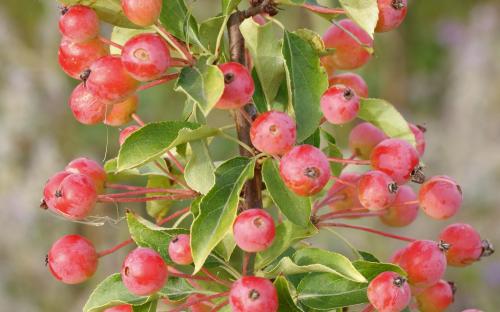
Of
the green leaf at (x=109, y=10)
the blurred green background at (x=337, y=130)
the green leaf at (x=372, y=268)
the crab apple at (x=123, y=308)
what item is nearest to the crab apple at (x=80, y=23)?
the green leaf at (x=109, y=10)

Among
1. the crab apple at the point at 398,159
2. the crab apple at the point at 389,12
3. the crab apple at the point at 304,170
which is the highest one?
the crab apple at the point at 389,12

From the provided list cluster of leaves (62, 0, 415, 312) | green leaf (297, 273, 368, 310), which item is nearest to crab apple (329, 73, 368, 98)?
cluster of leaves (62, 0, 415, 312)

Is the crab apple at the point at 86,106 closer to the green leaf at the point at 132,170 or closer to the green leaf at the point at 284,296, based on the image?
the green leaf at the point at 132,170

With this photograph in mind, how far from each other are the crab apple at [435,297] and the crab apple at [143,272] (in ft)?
1.44

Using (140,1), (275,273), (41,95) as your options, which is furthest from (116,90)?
(41,95)

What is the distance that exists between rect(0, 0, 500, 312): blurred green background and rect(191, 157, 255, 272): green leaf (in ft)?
5.35

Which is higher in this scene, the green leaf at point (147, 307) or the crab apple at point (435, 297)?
the green leaf at point (147, 307)

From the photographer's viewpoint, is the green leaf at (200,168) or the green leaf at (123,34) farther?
the green leaf at (123,34)

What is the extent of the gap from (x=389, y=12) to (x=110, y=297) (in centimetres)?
60

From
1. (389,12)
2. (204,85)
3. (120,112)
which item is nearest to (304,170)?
(204,85)

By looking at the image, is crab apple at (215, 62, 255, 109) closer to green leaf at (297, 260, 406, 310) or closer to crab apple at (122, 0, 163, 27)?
crab apple at (122, 0, 163, 27)

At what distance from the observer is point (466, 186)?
17.7ft

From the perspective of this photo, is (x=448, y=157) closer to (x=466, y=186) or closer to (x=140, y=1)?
(x=466, y=186)

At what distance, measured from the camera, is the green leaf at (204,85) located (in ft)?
3.58
